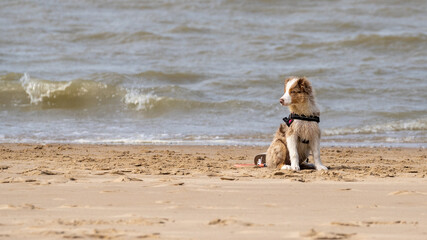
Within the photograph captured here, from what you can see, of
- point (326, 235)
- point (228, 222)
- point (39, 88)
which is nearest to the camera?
point (326, 235)

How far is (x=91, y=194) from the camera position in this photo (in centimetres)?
550

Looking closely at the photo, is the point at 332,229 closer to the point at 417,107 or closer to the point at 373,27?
the point at 417,107

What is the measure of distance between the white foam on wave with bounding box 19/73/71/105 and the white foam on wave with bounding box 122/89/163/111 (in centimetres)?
173

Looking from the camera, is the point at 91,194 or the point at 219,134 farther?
the point at 219,134

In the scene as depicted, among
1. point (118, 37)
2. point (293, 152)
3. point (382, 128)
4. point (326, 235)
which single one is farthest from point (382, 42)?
point (326, 235)

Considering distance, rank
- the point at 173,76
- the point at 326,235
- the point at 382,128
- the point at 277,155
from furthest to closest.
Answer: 1. the point at 173,76
2. the point at 382,128
3. the point at 277,155
4. the point at 326,235

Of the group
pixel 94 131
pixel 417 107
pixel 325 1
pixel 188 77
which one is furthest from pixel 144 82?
pixel 325 1

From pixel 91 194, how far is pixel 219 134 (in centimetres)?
668

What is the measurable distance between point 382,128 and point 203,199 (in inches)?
309

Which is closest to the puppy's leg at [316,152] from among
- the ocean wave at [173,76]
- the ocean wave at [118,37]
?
the ocean wave at [173,76]

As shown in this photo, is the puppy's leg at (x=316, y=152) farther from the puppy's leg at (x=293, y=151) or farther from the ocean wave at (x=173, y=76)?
the ocean wave at (x=173, y=76)

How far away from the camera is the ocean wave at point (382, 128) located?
12.3 metres

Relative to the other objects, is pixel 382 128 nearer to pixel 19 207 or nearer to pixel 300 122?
pixel 300 122

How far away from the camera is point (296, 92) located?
7305mm
